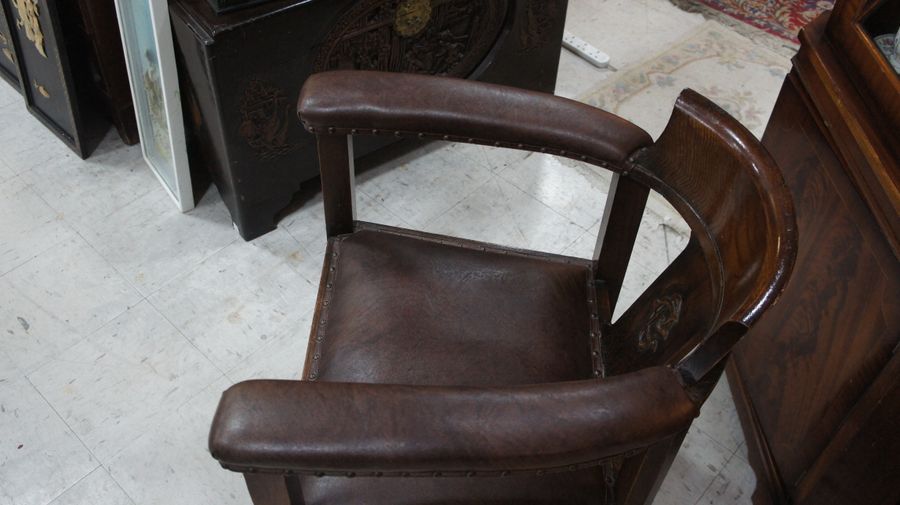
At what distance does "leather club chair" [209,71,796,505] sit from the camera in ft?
3.06

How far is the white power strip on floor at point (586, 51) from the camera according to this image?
2840 millimetres

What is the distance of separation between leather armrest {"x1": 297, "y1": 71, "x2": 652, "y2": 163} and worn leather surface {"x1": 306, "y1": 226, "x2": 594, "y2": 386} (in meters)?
0.23

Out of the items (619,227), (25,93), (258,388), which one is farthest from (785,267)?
(25,93)

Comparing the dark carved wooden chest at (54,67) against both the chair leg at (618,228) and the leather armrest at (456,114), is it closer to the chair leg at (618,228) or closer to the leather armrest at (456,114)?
the leather armrest at (456,114)

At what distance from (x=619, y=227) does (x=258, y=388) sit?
2.31 ft

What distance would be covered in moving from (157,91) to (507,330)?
124 centimetres

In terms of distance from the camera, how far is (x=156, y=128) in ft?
7.36

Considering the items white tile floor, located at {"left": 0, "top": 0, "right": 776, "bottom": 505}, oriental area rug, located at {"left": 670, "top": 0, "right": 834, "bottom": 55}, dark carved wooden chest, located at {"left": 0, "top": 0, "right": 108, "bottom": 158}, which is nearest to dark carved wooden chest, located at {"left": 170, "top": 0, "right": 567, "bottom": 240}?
white tile floor, located at {"left": 0, "top": 0, "right": 776, "bottom": 505}

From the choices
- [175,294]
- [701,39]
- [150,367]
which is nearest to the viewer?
[150,367]

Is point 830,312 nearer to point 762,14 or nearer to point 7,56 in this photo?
point 762,14

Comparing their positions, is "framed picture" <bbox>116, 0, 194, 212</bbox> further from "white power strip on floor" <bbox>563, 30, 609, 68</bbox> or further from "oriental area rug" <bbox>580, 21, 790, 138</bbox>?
"white power strip on floor" <bbox>563, 30, 609, 68</bbox>

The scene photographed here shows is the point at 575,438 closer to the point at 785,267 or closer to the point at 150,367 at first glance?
the point at 785,267

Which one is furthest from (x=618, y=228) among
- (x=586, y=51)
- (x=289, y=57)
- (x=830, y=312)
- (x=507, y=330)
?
(x=586, y=51)

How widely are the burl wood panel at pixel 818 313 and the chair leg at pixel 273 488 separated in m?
0.93
